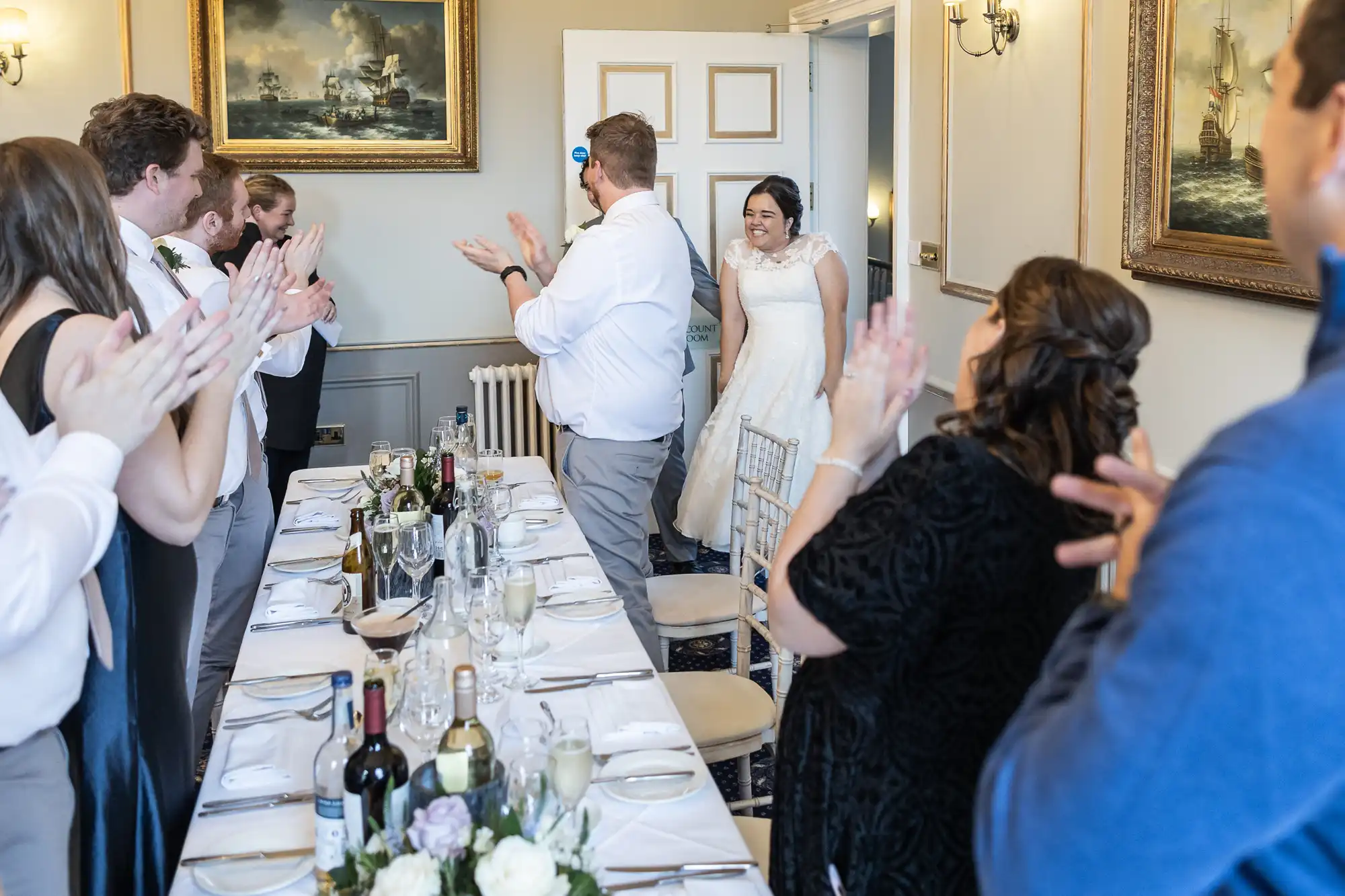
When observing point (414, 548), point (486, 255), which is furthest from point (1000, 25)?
point (414, 548)

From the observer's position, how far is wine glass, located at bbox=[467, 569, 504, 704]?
195 cm

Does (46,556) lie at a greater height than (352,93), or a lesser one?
lesser

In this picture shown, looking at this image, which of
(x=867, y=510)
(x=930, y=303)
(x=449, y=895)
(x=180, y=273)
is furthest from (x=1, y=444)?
(x=930, y=303)

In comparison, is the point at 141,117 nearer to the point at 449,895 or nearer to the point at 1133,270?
the point at 449,895

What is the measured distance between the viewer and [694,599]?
3.52m

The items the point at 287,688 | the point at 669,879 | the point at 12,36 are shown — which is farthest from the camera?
the point at 12,36

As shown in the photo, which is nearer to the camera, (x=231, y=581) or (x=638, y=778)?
(x=638, y=778)

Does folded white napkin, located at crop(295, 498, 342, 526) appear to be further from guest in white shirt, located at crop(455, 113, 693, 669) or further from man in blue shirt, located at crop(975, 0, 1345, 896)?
man in blue shirt, located at crop(975, 0, 1345, 896)

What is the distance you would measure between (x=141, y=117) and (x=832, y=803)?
7.96 feet

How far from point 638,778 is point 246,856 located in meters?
0.52

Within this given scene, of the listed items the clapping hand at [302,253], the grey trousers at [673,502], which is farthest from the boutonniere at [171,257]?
the grey trousers at [673,502]

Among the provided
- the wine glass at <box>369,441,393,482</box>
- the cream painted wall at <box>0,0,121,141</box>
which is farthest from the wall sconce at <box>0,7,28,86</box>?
the wine glass at <box>369,441,393,482</box>

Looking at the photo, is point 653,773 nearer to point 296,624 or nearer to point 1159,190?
point 296,624

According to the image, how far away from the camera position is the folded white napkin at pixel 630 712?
5.98ft
